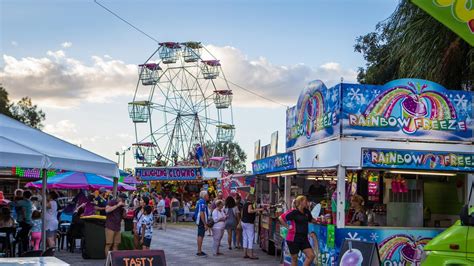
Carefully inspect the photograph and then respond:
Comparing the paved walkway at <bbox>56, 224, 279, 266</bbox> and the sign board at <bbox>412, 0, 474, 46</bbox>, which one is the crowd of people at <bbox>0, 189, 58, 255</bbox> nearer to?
the paved walkway at <bbox>56, 224, 279, 266</bbox>

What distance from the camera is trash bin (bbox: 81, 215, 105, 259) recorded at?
1627 cm

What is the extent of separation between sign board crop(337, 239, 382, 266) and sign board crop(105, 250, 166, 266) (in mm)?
3492

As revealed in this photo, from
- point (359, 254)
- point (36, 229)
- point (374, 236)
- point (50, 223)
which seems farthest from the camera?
point (50, 223)

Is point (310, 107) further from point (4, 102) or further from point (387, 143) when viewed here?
point (4, 102)

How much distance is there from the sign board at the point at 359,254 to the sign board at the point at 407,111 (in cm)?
211

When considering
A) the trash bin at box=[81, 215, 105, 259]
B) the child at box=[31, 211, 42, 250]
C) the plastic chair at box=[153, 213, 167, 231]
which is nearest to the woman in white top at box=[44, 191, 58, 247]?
the child at box=[31, 211, 42, 250]

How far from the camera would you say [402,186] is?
1342 centimetres

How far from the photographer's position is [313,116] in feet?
44.2

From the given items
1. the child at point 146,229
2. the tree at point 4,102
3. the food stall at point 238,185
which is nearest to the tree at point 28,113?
the tree at point 4,102

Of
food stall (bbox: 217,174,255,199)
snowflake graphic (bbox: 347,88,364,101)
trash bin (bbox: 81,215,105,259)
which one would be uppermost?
snowflake graphic (bbox: 347,88,364,101)

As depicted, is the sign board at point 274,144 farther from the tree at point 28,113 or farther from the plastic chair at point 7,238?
the tree at point 28,113

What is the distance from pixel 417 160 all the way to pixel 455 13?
3.51m

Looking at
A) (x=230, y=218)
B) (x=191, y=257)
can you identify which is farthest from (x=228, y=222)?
(x=191, y=257)

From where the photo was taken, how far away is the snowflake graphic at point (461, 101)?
12.2 m
